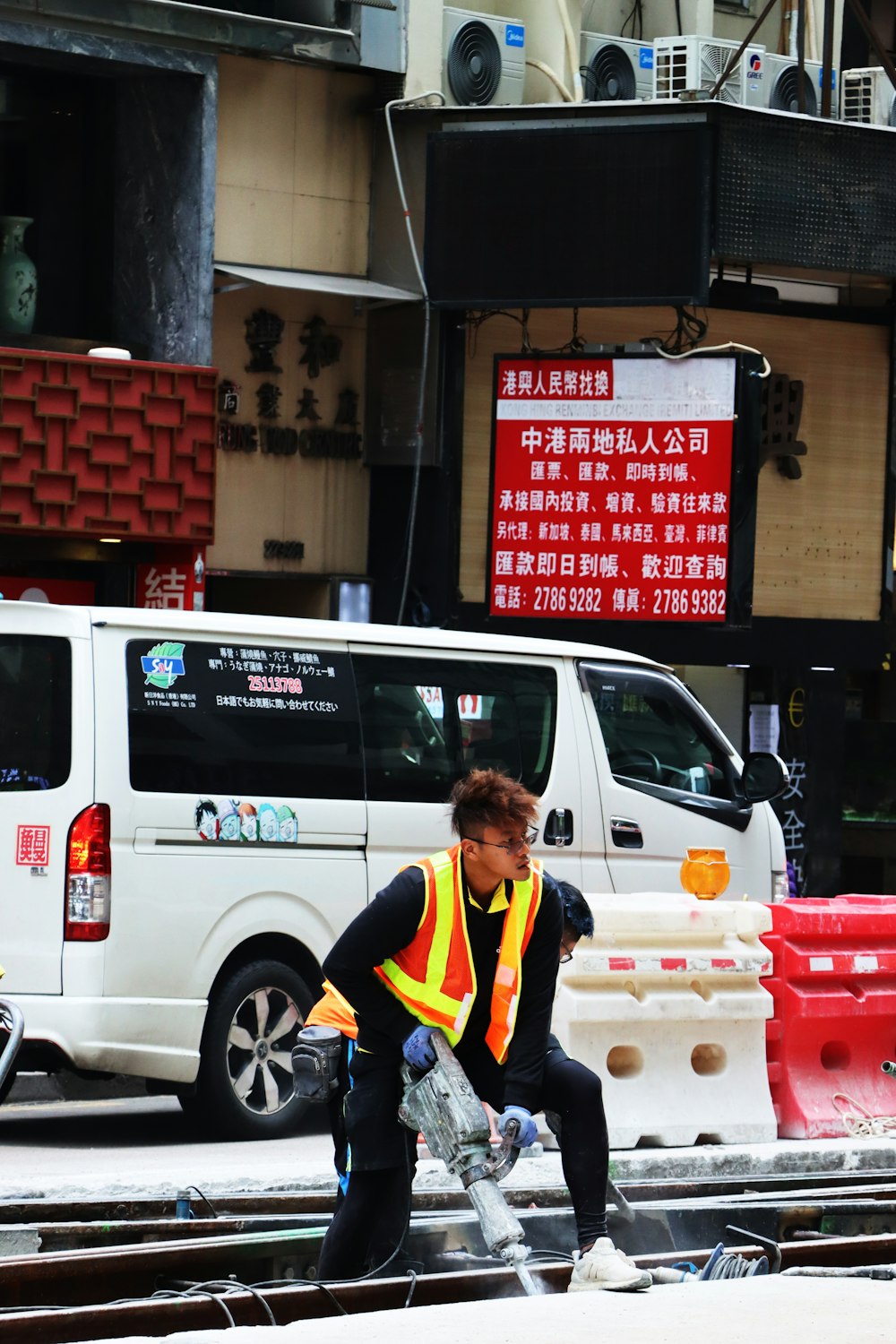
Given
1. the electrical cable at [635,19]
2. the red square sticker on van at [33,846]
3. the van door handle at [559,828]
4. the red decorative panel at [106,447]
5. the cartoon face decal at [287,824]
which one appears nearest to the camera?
the red square sticker on van at [33,846]

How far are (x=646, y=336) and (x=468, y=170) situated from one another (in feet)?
6.54

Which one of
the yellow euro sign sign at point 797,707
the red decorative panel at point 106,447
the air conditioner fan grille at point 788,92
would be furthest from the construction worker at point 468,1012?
the air conditioner fan grille at point 788,92

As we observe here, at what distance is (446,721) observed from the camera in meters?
11.1

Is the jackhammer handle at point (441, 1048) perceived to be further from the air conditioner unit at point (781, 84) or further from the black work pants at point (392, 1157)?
the air conditioner unit at point (781, 84)

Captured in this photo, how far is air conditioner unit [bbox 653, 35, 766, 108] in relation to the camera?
16719 mm

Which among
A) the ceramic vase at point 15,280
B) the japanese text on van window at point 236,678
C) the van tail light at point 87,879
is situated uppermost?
the ceramic vase at point 15,280

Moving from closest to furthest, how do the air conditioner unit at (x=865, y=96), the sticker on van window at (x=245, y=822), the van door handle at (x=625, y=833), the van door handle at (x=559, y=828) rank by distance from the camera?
the sticker on van window at (x=245, y=822), the van door handle at (x=559, y=828), the van door handle at (x=625, y=833), the air conditioner unit at (x=865, y=96)

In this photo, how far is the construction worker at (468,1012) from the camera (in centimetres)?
627

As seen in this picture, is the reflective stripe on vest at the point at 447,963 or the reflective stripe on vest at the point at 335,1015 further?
the reflective stripe on vest at the point at 335,1015

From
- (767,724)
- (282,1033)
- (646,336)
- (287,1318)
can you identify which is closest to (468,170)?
(646,336)

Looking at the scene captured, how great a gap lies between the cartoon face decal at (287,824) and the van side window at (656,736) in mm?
1865

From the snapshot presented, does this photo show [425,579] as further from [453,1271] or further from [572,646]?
[453,1271]

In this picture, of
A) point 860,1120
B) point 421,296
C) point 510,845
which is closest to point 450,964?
point 510,845

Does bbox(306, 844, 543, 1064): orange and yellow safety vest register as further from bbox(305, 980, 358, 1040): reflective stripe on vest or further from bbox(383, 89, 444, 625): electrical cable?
bbox(383, 89, 444, 625): electrical cable
